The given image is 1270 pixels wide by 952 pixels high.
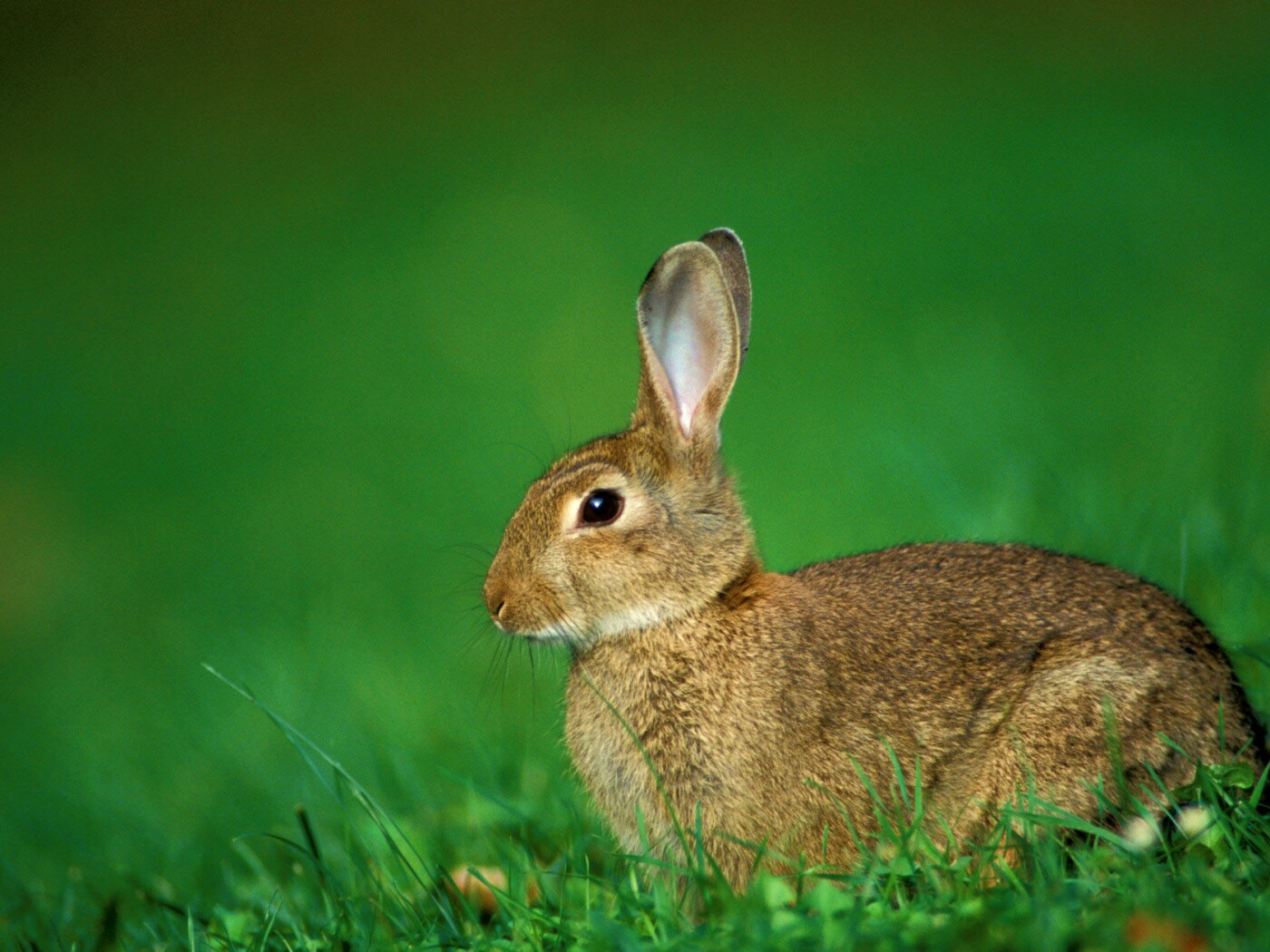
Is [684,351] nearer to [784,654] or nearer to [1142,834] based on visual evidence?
[784,654]

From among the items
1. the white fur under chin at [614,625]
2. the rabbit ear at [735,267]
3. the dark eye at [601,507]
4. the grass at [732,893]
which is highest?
the rabbit ear at [735,267]

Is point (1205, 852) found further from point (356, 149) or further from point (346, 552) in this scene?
point (356, 149)

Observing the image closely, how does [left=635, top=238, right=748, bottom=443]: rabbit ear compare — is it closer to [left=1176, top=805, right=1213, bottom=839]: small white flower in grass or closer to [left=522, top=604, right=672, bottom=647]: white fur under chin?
[left=522, top=604, right=672, bottom=647]: white fur under chin

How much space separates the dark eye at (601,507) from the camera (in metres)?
4.11

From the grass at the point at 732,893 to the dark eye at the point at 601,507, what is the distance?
864 mm

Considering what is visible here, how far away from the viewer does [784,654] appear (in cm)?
387

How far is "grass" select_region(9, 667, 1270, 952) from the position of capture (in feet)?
8.46

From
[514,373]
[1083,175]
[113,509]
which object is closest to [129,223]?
[113,509]

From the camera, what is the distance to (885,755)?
376 cm

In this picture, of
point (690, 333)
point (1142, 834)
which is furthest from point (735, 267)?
point (1142, 834)

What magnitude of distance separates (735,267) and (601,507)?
0.93 metres

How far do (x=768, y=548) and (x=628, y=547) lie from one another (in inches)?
112

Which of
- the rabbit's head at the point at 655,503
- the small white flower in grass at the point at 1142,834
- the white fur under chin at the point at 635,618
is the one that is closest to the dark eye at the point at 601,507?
the rabbit's head at the point at 655,503

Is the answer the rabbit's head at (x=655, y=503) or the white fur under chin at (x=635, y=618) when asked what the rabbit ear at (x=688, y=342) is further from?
the white fur under chin at (x=635, y=618)
